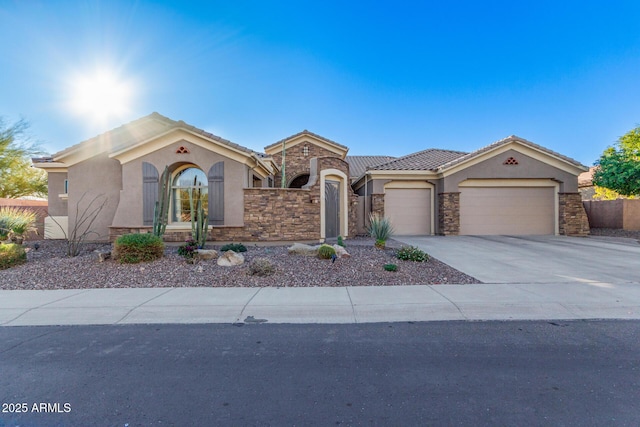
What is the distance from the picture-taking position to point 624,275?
7.63 meters

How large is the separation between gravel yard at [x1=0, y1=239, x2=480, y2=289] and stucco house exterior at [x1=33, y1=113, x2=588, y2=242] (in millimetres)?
3064

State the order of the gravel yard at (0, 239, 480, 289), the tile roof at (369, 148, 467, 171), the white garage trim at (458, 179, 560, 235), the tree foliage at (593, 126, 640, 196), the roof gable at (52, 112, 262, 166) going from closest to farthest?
the gravel yard at (0, 239, 480, 289), the roof gable at (52, 112, 262, 166), the tree foliage at (593, 126, 640, 196), the white garage trim at (458, 179, 560, 235), the tile roof at (369, 148, 467, 171)

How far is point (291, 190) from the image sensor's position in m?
12.2

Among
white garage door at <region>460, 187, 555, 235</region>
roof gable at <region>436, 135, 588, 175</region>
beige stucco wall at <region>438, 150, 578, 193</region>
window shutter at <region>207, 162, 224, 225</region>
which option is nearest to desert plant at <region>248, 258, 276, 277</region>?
window shutter at <region>207, 162, 224, 225</region>

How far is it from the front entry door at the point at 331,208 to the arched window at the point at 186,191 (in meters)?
4.71

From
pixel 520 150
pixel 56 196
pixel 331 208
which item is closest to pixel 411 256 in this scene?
pixel 331 208

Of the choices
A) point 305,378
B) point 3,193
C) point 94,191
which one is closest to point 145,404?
point 305,378

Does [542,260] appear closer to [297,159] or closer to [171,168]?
[171,168]

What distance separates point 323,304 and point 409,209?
12.9m

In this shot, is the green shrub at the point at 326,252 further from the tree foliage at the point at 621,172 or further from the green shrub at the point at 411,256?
the tree foliage at the point at 621,172

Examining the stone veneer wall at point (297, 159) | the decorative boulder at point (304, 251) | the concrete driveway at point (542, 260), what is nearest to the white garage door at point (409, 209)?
the concrete driveway at point (542, 260)

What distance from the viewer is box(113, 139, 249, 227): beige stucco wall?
1184 cm

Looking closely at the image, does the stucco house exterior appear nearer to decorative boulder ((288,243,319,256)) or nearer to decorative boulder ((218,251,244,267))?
decorative boulder ((288,243,319,256))

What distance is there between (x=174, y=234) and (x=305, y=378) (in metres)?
10.0
